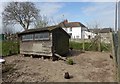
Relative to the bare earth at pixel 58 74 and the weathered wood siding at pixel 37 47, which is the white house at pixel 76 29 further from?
the bare earth at pixel 58 74

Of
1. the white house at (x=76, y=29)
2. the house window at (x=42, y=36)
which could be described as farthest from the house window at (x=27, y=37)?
the white house at (x=76, y=29)

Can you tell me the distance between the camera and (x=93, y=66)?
12055 mm

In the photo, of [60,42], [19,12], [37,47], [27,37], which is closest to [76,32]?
[19,12]

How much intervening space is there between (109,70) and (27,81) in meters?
5.09

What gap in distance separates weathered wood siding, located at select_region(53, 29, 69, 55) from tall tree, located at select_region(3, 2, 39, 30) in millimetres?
23986

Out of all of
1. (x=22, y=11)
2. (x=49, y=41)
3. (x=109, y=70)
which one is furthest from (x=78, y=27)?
(x=109, y=70)

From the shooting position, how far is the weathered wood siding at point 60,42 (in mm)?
15014

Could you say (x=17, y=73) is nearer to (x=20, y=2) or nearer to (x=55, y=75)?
(x=55, y=75)

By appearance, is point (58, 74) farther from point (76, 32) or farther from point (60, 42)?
point (76, 32)

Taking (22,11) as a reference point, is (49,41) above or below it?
below

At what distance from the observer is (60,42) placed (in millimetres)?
15812

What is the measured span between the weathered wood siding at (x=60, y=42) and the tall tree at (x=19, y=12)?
78.7ft

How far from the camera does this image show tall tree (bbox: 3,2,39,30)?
38.2 m

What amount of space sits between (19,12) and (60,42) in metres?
25.1
